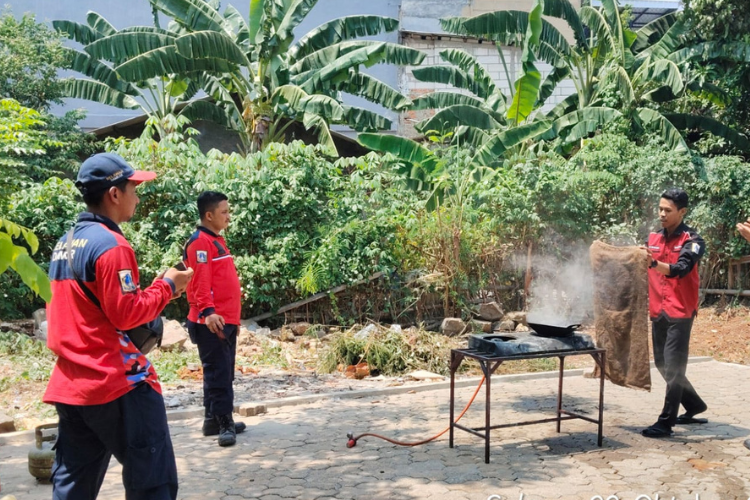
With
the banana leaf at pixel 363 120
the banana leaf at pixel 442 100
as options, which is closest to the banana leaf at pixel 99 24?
the banana leaf at pixel 363 120

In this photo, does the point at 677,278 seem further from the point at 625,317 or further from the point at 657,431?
the point at 657,431

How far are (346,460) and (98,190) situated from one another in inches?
122

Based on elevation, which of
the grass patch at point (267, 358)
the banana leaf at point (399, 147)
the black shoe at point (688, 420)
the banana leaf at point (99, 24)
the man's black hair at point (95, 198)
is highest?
the banana leaf at point (99, 24)

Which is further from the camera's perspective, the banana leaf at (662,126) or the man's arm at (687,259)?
the banana leaf at (662,126)

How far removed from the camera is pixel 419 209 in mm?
12242

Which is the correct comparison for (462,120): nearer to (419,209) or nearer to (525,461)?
(419,209)

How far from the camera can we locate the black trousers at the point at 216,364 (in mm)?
5730

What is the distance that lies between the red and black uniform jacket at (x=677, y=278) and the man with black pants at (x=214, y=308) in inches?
140

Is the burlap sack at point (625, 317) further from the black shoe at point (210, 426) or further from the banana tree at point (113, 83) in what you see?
the banana tree at point (113, 83)

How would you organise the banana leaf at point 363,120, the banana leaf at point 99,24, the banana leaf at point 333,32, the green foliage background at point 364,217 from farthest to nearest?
the banana leaf at point 99,24
the banana leaf at point 333,32
the banana leaf at point 363,120
the green foliage background at point 364,217

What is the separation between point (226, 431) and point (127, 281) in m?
3.07

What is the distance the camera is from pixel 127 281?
3.05m

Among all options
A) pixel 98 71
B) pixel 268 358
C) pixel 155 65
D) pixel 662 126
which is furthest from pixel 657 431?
pixel 98 71

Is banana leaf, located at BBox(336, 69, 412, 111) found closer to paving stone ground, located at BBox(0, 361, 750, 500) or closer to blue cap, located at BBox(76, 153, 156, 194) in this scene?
paving stone ground, located at BBox(0, 361, 750, 500)
